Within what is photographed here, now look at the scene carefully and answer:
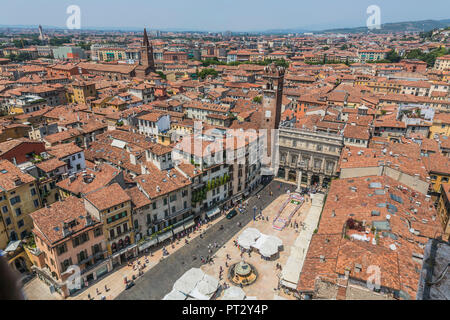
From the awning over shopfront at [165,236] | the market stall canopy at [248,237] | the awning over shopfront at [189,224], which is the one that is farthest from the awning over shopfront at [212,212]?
the awning over shopfront at [165,236]

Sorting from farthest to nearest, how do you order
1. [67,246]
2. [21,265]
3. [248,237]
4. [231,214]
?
[231,214]
[248,237]
[21,265]
[67,246]

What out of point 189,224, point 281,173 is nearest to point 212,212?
point 189,224

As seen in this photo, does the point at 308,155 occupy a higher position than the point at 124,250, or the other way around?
the point at 308,155

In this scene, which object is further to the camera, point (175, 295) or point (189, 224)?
point (189, 224)

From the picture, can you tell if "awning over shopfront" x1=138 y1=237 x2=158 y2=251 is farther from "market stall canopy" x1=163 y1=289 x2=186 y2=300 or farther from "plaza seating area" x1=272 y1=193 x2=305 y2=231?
"plaza seating area" x1=272 y1=193 x2=305 y2=231

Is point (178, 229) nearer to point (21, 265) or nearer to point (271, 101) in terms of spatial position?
point (21, 265)

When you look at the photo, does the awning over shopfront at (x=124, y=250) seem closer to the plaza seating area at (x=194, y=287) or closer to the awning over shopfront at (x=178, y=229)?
the awning over shopfront at (x=178, y=229)

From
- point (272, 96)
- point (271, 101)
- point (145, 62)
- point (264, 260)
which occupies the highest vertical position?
point (145, 62)

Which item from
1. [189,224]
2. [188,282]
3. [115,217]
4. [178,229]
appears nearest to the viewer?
[188,282]

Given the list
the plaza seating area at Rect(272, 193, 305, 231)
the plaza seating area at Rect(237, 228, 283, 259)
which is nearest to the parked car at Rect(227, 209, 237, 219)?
the plaza seating area at Rect(237, 228, 283, 259)
